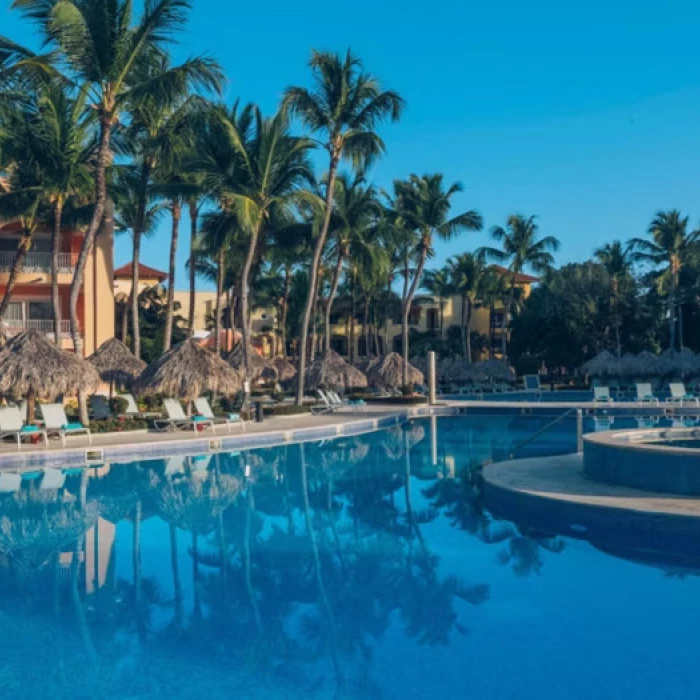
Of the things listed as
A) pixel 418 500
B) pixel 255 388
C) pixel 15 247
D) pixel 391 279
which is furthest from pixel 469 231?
pixel 418 500

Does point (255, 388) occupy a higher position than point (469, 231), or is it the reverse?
point (469, 231)

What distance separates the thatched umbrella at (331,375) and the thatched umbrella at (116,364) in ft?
26.0

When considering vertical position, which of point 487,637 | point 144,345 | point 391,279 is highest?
point 391,279

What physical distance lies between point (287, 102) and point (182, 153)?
12.3ft

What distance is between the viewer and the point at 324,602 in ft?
24.3

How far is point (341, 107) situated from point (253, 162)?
330 centimetres

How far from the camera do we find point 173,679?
18.5 feet

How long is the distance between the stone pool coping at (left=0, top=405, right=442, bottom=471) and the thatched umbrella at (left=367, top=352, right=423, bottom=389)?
8.18 metres

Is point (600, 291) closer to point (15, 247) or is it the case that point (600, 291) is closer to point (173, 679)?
point (15, 247)

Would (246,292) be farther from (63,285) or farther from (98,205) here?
(63,285)

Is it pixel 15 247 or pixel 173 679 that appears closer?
pixel 173 679

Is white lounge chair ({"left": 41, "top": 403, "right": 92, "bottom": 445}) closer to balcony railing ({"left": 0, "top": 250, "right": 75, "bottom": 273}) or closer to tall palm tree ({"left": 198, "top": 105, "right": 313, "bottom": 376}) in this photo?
tall palm tree ({"left": 198, "top": 105, "right": 313, "bottom": 376})

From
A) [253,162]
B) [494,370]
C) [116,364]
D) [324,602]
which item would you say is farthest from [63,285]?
[324,602]

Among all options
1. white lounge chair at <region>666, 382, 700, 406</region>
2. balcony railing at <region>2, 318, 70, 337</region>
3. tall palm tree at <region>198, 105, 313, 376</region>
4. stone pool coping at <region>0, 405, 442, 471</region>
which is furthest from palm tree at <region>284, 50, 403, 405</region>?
white lounge chair at <region>666, 382, 700, 406</region>
